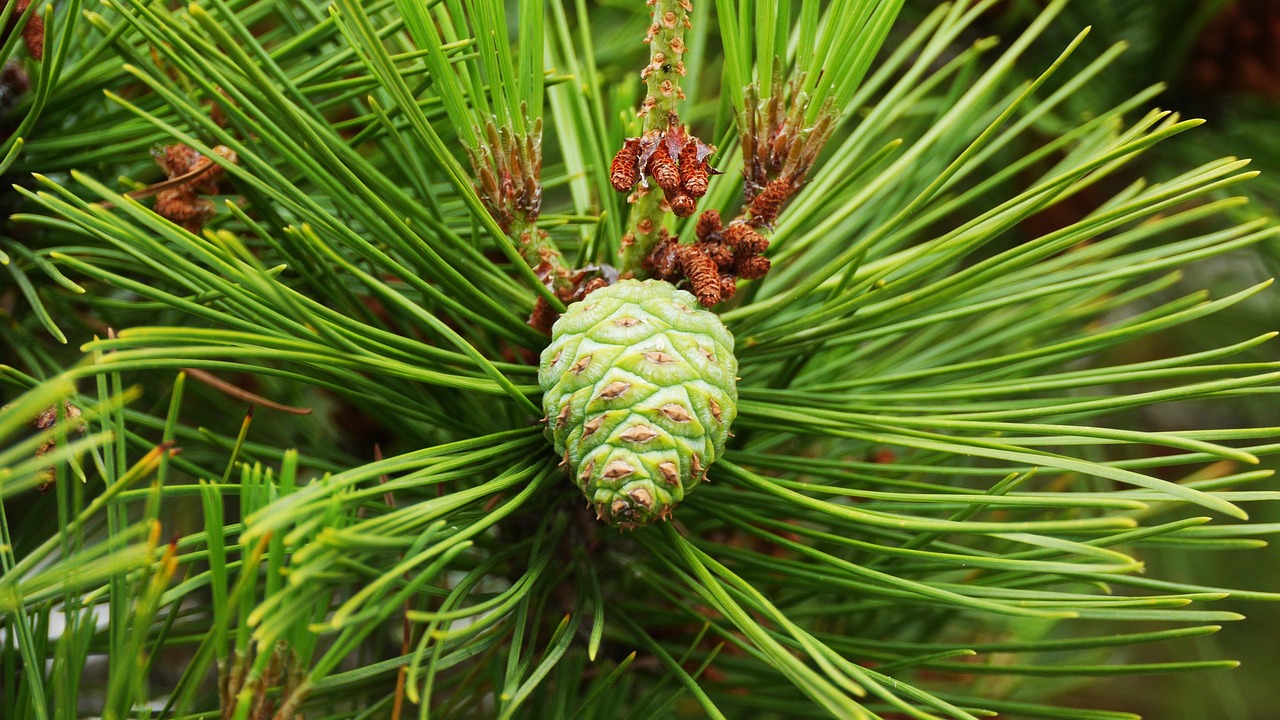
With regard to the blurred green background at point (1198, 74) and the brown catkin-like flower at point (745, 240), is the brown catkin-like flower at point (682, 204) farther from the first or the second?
the blurred green background at point (1198, 74)

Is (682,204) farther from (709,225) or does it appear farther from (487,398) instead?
(487,398)

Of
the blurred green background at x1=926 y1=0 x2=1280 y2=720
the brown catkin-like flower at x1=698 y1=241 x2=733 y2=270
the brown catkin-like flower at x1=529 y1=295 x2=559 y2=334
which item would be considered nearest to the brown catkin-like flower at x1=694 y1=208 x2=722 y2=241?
the brown catkin-like flower at x1=698 y1=241 x2=733 y2=270

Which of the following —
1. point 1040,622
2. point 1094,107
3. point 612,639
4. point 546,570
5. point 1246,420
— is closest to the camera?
point 546,570

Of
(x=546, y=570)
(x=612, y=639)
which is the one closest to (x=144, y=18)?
(x=546, y=570)

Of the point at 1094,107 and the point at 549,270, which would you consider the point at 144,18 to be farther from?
the point at 1094,107

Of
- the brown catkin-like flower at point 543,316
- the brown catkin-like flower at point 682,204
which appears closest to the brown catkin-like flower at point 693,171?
the brown catkin-like flower at point 682,204

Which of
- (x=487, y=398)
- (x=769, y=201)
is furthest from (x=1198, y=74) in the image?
(x=487, y=398)
